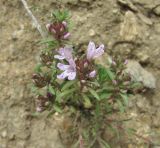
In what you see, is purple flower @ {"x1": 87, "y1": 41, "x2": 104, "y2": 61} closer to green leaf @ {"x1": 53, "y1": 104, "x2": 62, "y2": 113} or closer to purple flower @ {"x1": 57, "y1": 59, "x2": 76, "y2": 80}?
purple flower @ {"x1": 57, "y1": 59, "x2": 76, "y2": 80}

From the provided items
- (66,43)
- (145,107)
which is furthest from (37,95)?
(145,107)

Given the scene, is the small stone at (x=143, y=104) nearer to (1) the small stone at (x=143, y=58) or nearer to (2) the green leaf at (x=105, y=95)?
(1) the small stone at (x=143, y=58)

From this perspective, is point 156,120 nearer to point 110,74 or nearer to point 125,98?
point 125,98

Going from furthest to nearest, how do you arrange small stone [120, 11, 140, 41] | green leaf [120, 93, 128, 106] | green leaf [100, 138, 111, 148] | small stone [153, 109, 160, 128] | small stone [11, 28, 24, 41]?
1. small stone [120, 11, 140, 41]
2. small stone [11, 28, 24, 41]
3. small stone [153, 109, 160, 128]
4. green leaf [100, 138, 111, 148]
5. green leaf [120, 93, 128, 106]

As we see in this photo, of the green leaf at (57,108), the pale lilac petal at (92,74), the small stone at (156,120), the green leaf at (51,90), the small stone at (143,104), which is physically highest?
the pale lilac petal at (92,74)

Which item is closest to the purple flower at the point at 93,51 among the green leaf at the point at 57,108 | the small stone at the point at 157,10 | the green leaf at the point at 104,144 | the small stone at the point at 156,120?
the green leaf at the point at 57,108

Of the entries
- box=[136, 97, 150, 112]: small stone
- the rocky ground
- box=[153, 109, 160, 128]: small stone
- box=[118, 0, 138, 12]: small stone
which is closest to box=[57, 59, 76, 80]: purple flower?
the rocky ground

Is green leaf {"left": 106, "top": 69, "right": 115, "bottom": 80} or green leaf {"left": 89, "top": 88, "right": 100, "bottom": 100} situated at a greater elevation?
green leaf {"left": 106, "top": 69, "right": 115, "bottom": 80}

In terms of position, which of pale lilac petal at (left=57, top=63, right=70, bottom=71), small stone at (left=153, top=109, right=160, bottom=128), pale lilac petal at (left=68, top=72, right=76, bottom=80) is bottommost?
small stone at (left=153, top=109, right=160, bottom=128)
